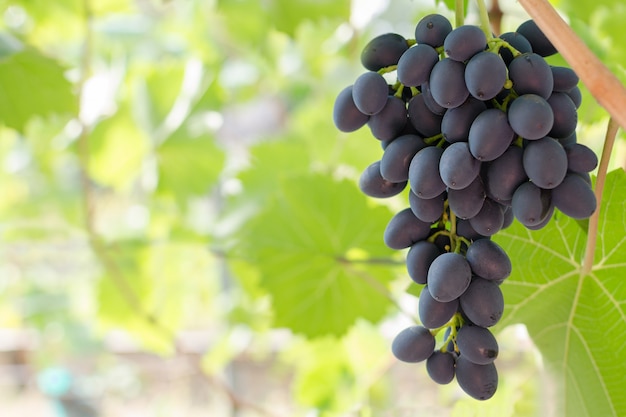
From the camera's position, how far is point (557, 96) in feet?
0.96

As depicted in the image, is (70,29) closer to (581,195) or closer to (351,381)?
(351,381)

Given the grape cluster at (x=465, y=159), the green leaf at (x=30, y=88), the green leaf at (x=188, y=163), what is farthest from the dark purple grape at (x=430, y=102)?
the green leaf at (x=188, y=163)

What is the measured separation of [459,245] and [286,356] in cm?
143

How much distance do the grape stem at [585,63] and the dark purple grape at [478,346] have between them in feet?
0.38

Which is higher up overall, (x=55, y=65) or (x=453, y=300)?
(x=55, y=65)

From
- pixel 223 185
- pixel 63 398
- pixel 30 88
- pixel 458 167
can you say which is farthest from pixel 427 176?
pixel 63 398

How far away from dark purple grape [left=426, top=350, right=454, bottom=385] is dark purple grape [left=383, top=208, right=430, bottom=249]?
6cm

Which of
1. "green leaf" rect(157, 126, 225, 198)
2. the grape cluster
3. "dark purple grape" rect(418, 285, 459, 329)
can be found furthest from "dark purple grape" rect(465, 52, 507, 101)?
"green leaf" rect(157, 126, 225, 198)

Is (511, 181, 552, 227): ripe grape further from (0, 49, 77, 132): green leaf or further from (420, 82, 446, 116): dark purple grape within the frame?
(0, 49, 77, 132): green leaf

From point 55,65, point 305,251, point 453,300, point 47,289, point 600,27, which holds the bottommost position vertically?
point 453,300

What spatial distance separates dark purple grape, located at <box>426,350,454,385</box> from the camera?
314 mm

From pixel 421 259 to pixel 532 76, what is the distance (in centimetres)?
10

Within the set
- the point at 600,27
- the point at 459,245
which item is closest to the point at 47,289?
the point at 600,27

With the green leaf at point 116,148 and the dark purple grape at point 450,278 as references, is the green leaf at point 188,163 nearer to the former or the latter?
the green leaf at point 116,148
